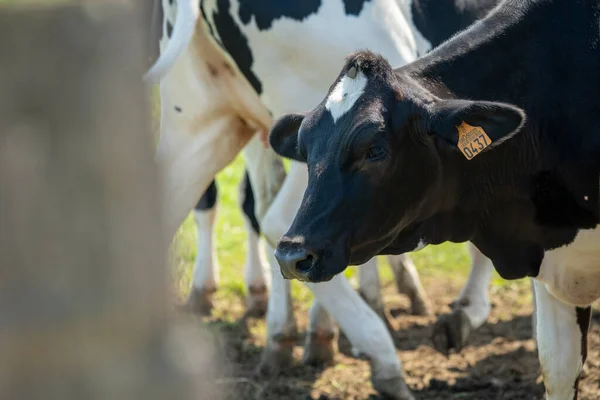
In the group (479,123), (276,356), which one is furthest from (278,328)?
(479,123)

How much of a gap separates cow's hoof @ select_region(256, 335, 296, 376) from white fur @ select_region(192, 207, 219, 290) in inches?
59.3

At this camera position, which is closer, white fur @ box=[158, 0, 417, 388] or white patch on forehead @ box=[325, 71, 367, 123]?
white patch on forehead @ box=[325, 71, 367, 123]

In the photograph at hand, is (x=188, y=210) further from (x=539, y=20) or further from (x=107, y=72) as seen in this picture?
(x=107, y=72)

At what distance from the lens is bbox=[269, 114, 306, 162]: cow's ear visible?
3947 mm

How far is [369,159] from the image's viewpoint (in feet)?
11.3

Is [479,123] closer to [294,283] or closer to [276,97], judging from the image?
[276,97]

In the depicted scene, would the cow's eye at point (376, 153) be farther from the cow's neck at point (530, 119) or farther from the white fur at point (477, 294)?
the white fur at point (477, 294)

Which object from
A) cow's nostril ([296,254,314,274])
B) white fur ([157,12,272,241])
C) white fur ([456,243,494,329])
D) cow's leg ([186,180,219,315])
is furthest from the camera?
cow's leg ([186,180,219,315])

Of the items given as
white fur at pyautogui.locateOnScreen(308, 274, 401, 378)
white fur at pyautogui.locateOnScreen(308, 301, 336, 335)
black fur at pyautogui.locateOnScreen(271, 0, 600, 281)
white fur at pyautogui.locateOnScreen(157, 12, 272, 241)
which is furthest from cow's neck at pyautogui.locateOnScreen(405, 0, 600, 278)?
white fur at pyautogui.locateOnScreen(308, 301, 336, 335)

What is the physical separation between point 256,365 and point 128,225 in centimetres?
549

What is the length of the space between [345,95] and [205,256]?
434 cm

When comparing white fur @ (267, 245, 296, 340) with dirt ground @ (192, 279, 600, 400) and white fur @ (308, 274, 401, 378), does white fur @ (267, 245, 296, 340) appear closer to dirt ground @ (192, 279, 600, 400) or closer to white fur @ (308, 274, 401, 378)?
dirt ground @ (192, 279, 600, 400)

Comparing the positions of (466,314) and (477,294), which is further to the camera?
(477,294)

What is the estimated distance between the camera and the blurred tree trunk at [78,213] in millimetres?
806
